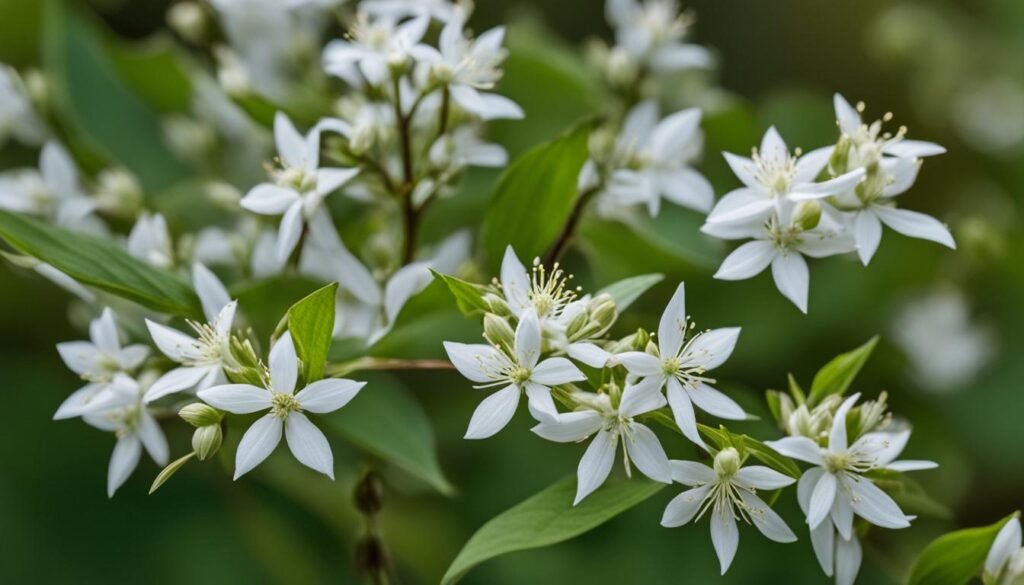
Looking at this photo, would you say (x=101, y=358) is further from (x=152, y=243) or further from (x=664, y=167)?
(x=664, y=167)

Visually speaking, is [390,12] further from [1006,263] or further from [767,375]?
[1006,263]

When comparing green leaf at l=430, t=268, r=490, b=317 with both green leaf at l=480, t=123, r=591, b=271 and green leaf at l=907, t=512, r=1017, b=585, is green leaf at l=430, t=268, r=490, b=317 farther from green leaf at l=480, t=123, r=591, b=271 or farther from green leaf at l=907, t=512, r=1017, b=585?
green leaf at l=907, t=512, r=1017, b=585

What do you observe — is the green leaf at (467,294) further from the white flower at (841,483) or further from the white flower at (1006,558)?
the white flower at (1006,558)

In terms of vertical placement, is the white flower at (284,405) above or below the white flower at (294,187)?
below

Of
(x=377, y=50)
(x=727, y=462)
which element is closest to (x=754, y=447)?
(x=727, y=462)

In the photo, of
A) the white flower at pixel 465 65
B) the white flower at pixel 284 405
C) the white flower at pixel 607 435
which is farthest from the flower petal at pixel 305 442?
the white flower at pixel 465 65

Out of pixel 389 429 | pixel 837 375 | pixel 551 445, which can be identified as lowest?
pixel 551 445
